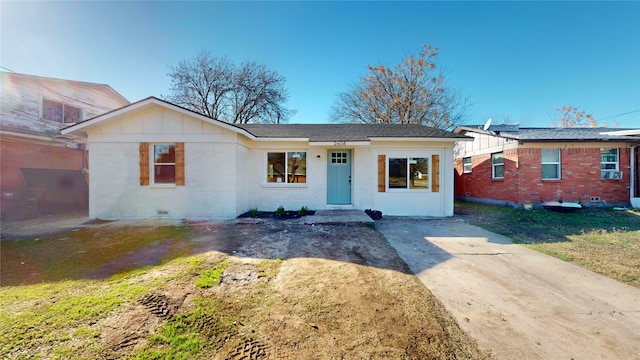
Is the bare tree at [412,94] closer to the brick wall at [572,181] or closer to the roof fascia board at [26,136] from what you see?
the brick wall at [572,181]

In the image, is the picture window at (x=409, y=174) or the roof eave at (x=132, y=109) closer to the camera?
the roof eave at (x=132, y=109)

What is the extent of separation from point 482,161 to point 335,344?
14015 mm

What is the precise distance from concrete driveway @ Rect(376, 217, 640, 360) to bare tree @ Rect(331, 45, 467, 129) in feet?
60.2

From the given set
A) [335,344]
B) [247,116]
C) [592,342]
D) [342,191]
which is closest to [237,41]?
[342,191]

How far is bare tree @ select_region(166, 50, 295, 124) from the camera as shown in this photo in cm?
2164

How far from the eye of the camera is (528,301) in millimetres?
3158

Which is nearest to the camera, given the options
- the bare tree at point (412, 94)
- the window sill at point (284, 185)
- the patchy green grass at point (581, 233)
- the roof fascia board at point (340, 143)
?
the patchy green grass at point (581, 233)

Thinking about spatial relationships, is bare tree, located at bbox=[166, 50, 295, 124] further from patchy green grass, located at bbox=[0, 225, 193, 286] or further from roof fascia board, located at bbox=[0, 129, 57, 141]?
patchy green grass, located at bbox=[0, 225, 193, 286]

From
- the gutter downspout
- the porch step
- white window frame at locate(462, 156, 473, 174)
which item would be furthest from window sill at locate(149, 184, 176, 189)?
the gutter downspout

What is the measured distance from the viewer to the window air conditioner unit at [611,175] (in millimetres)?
10523

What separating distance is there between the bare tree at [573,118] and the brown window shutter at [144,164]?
40148 mm

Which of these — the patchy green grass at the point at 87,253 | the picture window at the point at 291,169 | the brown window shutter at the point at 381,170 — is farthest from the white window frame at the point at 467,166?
the patchy green grass at the point at 87,253

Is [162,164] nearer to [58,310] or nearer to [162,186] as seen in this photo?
[162,186]

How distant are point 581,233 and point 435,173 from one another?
14.0 feet
